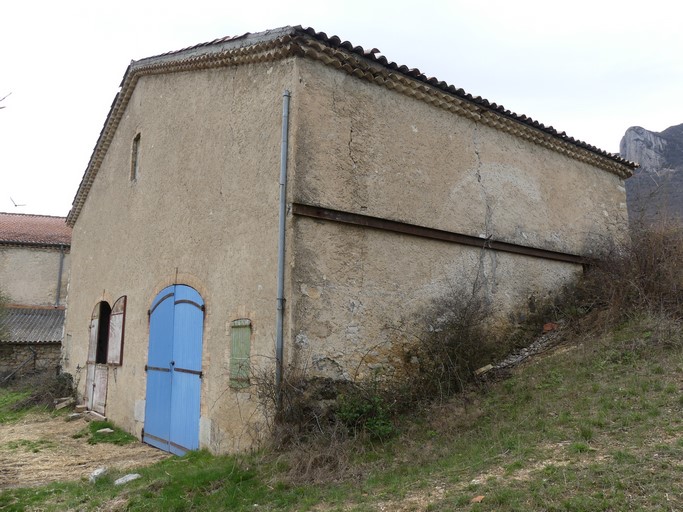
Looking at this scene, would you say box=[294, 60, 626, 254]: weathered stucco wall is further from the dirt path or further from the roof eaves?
the dirt path

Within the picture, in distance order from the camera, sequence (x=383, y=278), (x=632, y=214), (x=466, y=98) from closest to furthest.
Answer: (x=383, y=278)
(x=466, y=98)
(x=632, y=214)

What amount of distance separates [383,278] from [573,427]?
304 centimetres

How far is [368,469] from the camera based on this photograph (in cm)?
560

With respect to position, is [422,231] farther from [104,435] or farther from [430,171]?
[104,435]

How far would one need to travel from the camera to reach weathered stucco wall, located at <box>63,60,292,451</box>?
716 cm

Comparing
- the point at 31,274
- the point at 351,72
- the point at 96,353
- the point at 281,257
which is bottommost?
the point at 96,353

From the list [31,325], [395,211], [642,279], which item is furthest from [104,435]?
[31,325]

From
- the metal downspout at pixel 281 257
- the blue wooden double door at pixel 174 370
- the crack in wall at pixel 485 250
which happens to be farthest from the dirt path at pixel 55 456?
the crack in wall at pixel 485 250

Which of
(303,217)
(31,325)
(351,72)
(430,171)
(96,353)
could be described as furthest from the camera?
(31,325)

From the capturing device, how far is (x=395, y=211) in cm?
775

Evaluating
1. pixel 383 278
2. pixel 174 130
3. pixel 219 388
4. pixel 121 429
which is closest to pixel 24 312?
pixel 121 429

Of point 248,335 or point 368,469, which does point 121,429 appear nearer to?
point 248,335

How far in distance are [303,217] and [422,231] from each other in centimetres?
212

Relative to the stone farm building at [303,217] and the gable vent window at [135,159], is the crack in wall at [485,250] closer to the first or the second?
the stone farm building at [303,217]
